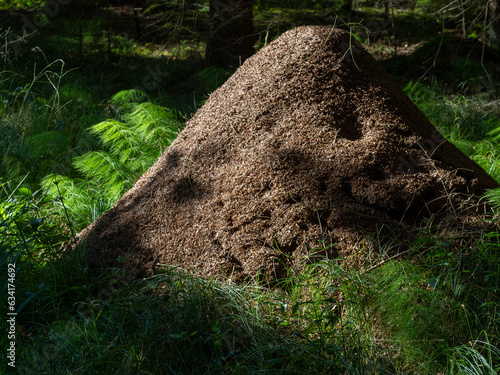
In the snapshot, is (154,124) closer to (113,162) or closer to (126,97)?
(113,162)

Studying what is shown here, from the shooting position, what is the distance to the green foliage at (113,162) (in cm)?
419

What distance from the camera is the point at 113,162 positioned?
4.46 meters

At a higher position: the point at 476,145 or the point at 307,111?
the point at 307,111

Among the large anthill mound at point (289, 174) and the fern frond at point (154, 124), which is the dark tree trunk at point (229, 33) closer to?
the fern frond at point (154, 124)

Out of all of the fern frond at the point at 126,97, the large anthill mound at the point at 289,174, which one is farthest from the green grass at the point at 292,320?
the fern frond at the point at 126,97

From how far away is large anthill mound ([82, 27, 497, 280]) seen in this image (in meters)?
2.91

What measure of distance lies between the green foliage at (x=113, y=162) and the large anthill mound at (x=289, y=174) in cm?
84

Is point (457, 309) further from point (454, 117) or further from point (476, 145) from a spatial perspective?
point (454, 117)

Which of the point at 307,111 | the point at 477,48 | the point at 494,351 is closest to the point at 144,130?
the point at 307,111

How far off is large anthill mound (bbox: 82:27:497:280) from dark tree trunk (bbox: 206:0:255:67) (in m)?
3.47

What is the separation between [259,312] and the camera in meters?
2.56

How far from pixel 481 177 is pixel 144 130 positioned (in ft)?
10.0

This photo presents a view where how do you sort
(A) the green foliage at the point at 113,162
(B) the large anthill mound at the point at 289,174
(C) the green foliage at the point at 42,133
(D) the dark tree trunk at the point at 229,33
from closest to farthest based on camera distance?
(B) the large anthill mound at the point at 289,174, (A) the green foliage at the point at 113,162, (C) the green foliage at the point at 42,133, (D) the dark tree trunk at the point at 229,33

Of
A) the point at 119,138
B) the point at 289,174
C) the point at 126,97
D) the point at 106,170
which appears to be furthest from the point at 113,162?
the point at 289,174
